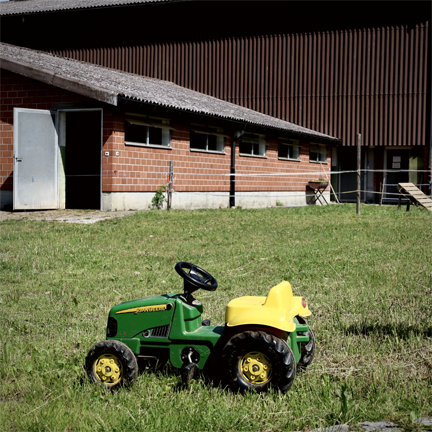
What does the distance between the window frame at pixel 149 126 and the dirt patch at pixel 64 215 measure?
2286mm

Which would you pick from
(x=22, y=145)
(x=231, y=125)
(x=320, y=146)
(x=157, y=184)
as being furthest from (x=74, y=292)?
(x=320, y=146)

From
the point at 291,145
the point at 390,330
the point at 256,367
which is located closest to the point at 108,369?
the point at 256,367

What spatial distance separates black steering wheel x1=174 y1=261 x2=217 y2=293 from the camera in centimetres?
344

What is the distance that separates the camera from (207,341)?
3.50 metres

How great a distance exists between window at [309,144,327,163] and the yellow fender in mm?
21543

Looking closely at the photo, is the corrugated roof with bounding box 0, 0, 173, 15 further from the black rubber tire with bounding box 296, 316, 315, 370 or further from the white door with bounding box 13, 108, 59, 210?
the black rubber tire with bounding box 296, 316, 315, 370

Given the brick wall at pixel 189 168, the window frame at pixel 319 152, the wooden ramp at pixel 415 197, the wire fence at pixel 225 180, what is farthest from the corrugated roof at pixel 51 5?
the wooden ramp at pixel 415 197

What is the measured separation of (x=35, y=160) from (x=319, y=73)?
47.5 ft

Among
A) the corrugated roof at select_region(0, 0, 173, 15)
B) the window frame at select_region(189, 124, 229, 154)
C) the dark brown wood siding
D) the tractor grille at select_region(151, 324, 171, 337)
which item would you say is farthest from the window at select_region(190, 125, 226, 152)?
the tractor grille at select_region(151, 324, 171, 337)

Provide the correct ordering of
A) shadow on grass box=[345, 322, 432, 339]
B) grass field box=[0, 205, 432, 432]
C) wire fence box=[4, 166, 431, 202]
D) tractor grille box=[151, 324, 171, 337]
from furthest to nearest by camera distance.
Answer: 1. wire fence box=[4, 166, 431, 202]
2. shadow on grass box=[345, 322, 432, 339]
3. tractor grille box=[151, 324, 171, 337]
4. grass field box=[0, 205, 432, 432]

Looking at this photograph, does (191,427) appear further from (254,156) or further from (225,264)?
(254,156)

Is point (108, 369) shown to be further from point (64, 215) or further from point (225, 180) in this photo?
point (225, 180)

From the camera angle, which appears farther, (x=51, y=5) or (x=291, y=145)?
(x=51, y=5)

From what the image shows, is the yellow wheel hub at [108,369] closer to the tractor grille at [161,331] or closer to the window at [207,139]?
the tractor grille at [161,331]
